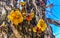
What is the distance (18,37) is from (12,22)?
6 cm

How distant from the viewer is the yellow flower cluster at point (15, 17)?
22.3 inches

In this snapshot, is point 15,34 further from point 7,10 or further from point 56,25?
point 56,25

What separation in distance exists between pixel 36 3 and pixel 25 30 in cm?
13

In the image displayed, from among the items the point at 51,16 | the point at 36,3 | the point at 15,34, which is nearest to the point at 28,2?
the point at 36,3

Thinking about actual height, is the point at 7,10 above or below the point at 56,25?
above

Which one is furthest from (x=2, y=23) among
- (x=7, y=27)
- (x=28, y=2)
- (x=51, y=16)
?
(x=51, y=16)

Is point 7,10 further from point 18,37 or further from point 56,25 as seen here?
point 56,25

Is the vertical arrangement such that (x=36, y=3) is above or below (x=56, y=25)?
above

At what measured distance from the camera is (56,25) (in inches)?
38.6

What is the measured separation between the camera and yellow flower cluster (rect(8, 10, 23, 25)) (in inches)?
22.3

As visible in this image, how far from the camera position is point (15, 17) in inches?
22.3

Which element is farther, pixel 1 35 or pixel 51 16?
pixel 51 16

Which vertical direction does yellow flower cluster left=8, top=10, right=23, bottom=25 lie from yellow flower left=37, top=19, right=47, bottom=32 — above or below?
above

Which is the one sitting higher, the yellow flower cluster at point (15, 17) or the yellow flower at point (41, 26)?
the yellow flower cluster at point (15, 17)
